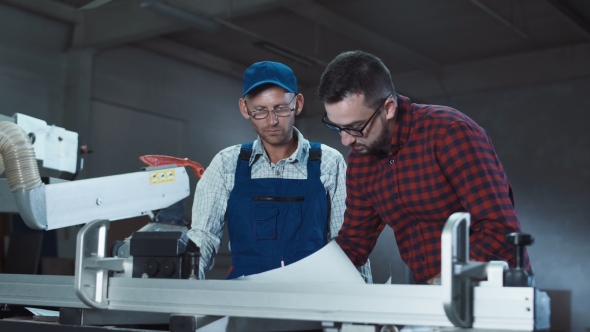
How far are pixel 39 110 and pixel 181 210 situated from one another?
13.9 ft

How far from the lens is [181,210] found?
84.4 inches

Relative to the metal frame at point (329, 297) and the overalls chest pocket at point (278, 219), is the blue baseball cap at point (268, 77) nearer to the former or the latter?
the overalls chest pocket at point (278, 219)

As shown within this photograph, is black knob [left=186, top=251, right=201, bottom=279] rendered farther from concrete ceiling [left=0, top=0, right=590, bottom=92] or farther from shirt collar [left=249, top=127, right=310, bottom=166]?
concrete ceiling [left=0, top=0, right=590, bottom=92]

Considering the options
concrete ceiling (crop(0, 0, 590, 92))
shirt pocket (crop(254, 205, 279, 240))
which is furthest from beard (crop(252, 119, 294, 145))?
concrete ceiling (crop(0, 0, 590, 92))

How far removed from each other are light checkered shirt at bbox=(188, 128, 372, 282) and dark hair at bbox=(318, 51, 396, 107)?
23.4 inches

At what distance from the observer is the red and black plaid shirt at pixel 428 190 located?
1245 mm

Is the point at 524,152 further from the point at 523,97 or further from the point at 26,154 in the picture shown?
the point at 26,154

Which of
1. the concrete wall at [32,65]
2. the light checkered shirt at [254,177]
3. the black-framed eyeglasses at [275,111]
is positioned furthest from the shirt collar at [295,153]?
the concrete wall at [32,65]

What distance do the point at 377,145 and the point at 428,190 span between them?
0.16 meters

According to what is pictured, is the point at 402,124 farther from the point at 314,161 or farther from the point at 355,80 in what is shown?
the point at 314,161

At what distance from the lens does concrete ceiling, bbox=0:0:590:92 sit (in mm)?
5746

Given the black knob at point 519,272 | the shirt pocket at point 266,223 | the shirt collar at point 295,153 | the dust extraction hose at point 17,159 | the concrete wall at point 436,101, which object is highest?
the concrete wall at point 436,101

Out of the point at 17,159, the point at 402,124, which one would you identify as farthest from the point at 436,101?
the point at 17,159

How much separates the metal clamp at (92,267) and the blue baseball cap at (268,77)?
0.86 metres
